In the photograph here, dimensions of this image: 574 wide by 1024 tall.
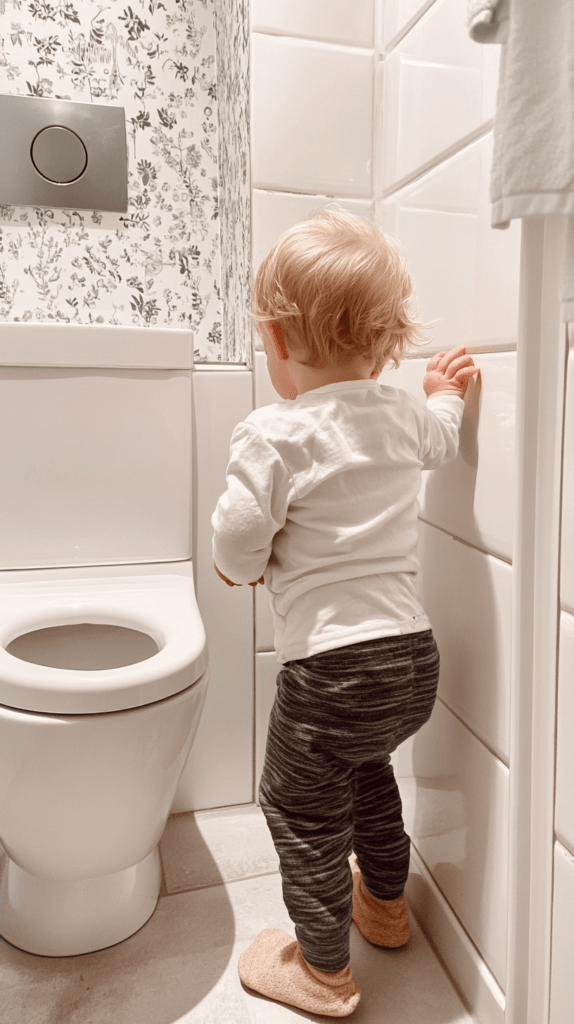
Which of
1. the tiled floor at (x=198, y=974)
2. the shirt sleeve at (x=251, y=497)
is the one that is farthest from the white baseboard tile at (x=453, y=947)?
the shirt sleeve at (x=251, y=497)

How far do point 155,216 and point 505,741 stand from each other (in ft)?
4.25

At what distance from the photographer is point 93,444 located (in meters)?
1.16

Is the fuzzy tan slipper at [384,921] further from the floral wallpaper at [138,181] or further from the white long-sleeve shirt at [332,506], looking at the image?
the floral wallpaper at [138,181]

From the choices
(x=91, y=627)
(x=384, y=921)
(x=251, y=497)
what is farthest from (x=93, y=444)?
(x=384, y=921)

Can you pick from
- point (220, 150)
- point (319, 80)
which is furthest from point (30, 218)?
point (319, 80)

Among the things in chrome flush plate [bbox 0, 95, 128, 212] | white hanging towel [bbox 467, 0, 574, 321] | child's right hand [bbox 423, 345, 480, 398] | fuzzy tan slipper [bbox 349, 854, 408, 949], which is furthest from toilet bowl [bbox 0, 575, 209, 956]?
chrome flush plate [bbox 0, 95, 128, 212]

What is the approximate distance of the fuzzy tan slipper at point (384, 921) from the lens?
97 cm

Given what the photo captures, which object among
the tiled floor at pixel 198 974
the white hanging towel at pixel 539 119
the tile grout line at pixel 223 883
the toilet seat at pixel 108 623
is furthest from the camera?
the tile grout line at pixel 223 883

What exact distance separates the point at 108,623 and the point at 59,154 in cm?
102

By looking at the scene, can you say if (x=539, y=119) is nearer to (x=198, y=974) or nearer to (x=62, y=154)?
(x=198, y=974)

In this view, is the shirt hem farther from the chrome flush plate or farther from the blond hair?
the chrome flush plate

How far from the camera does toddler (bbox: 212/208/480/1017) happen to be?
786mm

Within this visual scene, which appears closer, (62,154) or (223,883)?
(223,883)

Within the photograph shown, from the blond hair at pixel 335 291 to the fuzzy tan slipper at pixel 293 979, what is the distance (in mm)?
726
